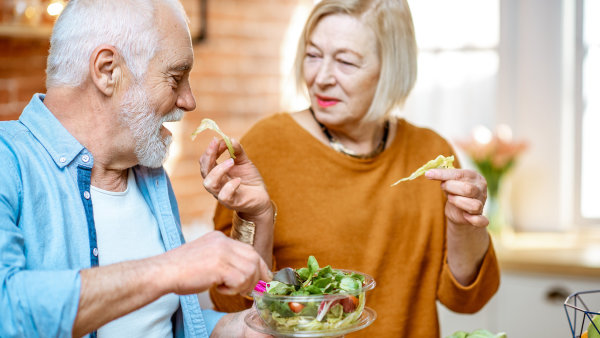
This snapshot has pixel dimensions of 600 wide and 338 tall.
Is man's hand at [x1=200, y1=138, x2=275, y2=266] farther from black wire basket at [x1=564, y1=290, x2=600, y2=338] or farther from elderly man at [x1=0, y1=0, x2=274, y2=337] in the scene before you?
black wire basket at [x1=564, y1=290, x2=600, y2=338]

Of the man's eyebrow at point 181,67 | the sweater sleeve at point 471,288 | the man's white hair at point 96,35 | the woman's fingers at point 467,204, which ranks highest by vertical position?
the man's white hair at point 96,35

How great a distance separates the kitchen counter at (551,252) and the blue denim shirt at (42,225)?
2207mm

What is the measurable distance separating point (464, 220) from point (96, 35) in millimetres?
1031

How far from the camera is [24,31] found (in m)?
2.77

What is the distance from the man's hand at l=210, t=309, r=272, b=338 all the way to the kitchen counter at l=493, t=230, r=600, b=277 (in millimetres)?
2055

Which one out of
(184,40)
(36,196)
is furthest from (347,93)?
→ (36,196)

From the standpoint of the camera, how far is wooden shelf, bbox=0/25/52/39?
107 inches

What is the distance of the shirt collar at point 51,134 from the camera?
1380 mm

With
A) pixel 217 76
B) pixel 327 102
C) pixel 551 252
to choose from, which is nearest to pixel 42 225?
pixel 327 102

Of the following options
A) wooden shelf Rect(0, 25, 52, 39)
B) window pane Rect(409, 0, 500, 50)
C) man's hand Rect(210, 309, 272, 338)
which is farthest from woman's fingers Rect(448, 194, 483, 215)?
window pane Rect(409, 0, 500, 50)

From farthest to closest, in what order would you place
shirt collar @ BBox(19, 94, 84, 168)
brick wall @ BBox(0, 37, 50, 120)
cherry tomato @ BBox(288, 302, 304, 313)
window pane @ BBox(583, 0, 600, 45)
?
window pane @ BBox(583, 0, 600, 45) < brick wall @ BBox(0, 37, 50, 120) < shirt collar @ BBox(19, 94, 84, 168) < cherry tomato @ BBox(288, 302, 304, 313)

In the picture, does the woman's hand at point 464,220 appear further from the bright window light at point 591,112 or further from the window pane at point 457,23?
the window pane at point 457,23

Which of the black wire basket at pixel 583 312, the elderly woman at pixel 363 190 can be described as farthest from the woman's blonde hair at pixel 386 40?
the black wire basket at pixel 583 312

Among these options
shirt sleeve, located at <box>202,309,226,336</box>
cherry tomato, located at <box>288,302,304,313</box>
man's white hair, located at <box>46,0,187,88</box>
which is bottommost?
shirt sleeve, located at <box>202,309,226,336</box>
